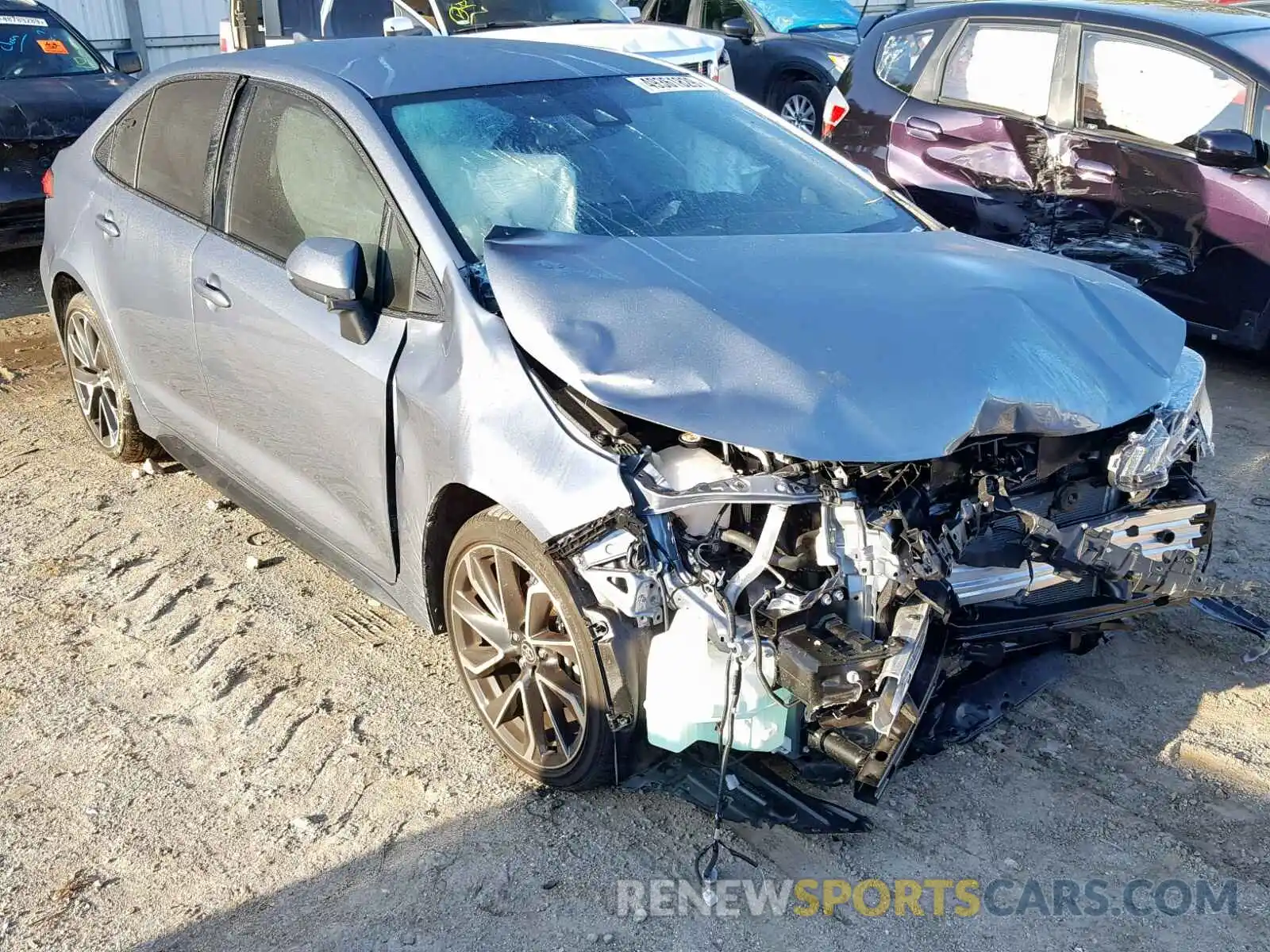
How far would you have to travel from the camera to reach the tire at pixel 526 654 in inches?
117

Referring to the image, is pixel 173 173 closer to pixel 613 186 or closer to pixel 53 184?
pixel 53 184

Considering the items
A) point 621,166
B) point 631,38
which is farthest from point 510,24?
point 621,166

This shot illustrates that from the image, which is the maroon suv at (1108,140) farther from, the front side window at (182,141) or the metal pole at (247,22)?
the metal pole at (247,22)

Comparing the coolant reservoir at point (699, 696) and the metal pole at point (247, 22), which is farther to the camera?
the metal pole at point (247, 22)

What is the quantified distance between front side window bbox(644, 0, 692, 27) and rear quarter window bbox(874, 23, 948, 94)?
5155 millimetres

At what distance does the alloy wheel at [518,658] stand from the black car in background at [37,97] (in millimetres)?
5907

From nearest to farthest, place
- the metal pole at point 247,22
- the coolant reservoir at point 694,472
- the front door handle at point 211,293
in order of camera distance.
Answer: the coolant reservoir at point 694,472, the front door handle at point 211,293, the metal pole at point 247,22

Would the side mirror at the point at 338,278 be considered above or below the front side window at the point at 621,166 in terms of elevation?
below

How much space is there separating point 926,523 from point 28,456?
4.36 metres

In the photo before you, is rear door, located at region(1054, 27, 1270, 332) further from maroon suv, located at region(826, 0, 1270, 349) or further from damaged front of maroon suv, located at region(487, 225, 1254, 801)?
damaged front of maroon suv, located at region(487, 225, 1254, 801)

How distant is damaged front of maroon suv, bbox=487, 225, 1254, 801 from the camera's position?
9.02 feet

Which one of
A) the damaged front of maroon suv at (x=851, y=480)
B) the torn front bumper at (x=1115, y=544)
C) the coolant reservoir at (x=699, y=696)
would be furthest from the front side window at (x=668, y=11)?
the coolant reservoir at (x=699, y=696)

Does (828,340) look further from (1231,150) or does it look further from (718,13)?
(718,13)

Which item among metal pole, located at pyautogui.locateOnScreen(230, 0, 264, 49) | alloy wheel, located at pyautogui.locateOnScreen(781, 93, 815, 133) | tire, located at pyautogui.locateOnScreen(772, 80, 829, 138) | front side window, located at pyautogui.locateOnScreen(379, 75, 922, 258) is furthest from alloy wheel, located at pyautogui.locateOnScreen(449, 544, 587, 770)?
alloy wheel, located at pyautogui.locateOnScreen(781, 93, 815, 133)
